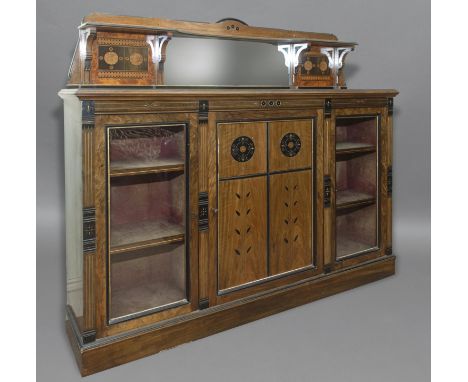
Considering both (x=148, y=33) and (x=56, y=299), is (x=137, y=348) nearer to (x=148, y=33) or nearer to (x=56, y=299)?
(x=56, y=299)

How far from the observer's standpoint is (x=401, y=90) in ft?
20.0

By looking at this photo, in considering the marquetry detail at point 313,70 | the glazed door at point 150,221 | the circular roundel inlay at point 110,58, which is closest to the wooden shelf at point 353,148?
the marquetry detail at point 313,70

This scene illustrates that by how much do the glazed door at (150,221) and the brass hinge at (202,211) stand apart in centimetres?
4

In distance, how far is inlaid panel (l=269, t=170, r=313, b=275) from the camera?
13.2 feet

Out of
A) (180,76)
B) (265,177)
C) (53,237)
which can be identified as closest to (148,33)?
(180,76)

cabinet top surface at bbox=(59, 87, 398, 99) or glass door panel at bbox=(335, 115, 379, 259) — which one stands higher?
cabinet top surface at bbox=(59, 87, 398, 99)

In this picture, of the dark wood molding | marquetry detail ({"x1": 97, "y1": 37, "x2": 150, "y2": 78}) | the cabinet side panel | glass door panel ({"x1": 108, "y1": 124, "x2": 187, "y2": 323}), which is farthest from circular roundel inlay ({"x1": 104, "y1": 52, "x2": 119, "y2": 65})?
the dark wood molding

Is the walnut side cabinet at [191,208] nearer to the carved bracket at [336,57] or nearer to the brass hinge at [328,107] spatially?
the brass hinge at [328,107]

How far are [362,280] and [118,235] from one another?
7.18 feet

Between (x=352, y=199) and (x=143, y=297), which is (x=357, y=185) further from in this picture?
(x=143, y=297)

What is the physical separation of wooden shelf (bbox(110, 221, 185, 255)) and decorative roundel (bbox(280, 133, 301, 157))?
100 cm

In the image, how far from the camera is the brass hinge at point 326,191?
168 inches

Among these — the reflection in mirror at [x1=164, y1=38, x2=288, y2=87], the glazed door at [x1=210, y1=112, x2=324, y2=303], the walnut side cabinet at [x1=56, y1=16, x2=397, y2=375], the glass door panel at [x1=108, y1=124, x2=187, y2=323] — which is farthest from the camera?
the reflection in mirror at [x1=164, y1=38, x2=288, y2=87]

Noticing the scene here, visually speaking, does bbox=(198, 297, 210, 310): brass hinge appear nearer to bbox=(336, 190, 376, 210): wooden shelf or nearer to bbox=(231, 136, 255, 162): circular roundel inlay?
bbox=(231, 136, 255, 162): circular roundel inlay
